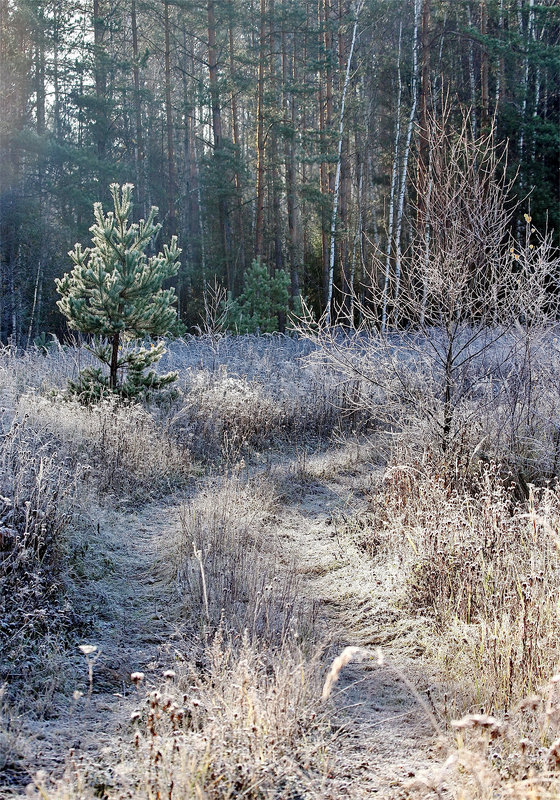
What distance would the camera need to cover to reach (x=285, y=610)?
372 cm

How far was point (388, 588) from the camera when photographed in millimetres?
4426

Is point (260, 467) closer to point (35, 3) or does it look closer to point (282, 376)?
point (282, 376)

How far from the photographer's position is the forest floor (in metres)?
2.63

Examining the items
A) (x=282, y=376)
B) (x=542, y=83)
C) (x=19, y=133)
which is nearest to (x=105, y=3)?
(x=19, y=133)

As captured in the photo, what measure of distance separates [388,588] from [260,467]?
12.2ft

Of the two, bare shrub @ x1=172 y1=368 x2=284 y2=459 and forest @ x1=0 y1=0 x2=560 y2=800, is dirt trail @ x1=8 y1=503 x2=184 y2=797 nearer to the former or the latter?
forest @ x1=0 y1=0 x2=560 y2=800

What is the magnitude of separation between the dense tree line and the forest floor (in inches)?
503

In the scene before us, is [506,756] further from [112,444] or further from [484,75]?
[484,75]

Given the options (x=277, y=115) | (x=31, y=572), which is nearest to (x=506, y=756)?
(x=31, y=572)

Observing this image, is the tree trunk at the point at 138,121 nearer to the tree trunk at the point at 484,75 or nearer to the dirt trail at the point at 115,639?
the tree trunk at the point at 484,75

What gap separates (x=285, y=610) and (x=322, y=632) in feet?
1.21

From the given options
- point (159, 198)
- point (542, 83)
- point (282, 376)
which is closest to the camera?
point (282, 376)

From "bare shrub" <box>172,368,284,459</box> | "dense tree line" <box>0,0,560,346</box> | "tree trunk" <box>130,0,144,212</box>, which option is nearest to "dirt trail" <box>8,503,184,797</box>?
"bare shrub" <box>172,368,284,459</box>

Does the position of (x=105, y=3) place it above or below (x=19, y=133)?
above
